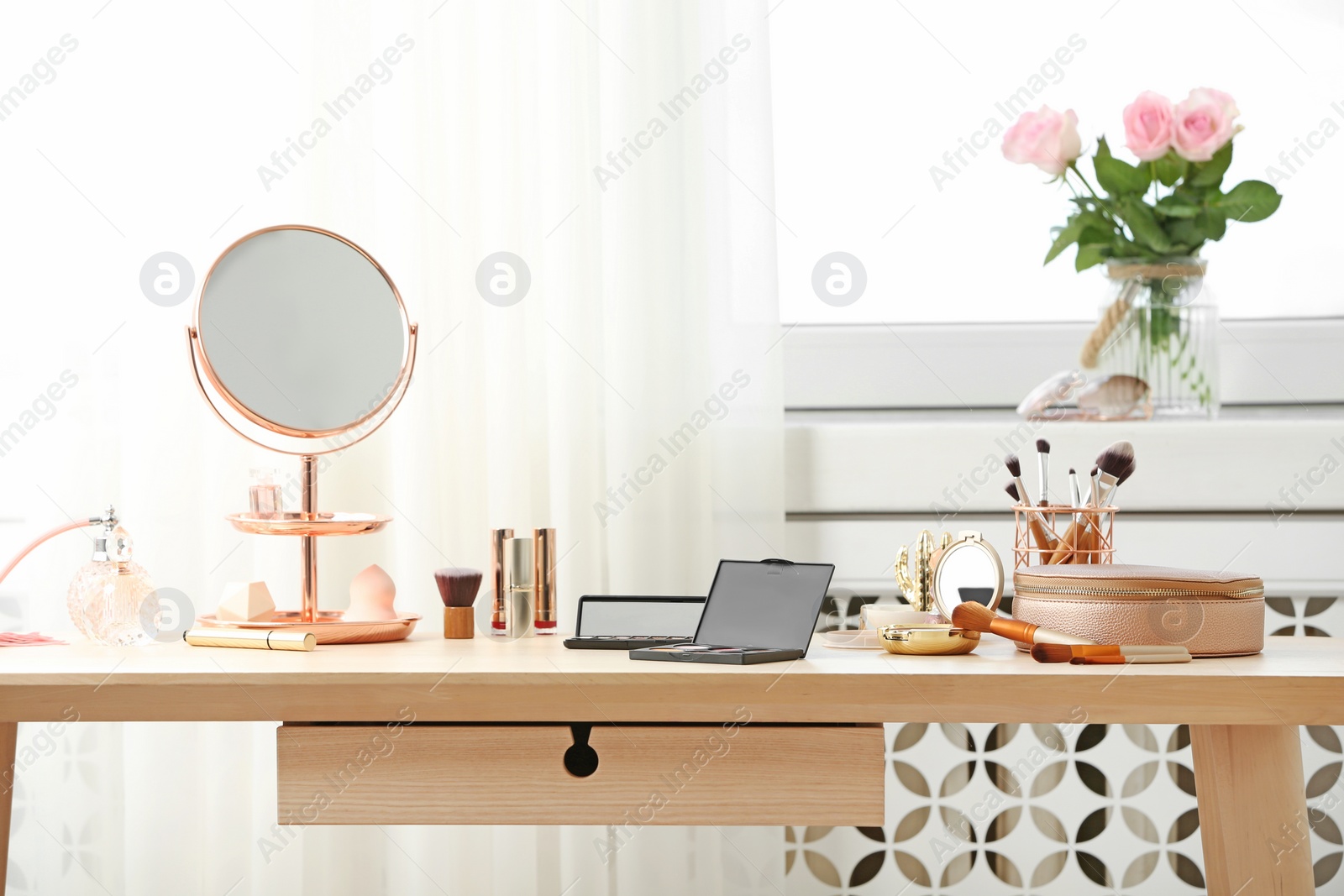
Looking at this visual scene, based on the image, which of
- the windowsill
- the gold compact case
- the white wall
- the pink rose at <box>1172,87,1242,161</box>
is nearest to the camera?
the gold compact case

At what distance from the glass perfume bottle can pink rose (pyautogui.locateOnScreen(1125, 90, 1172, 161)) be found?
4.00 ft

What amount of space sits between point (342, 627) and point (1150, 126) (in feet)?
3.54

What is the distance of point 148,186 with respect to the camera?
135 centimetres

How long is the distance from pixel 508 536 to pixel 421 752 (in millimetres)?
329

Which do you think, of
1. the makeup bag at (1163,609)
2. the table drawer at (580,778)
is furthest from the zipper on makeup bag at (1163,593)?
the table drawer at (580,778)

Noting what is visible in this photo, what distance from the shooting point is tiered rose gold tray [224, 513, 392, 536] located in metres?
1.11

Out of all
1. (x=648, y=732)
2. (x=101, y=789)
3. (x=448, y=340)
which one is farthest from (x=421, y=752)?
(x=101, y=789)

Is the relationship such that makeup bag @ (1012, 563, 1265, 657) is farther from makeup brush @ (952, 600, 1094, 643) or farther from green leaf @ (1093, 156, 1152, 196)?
green leaf @ (1093, 156, 1152, 196)

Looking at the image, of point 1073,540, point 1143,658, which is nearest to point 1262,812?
point 1143,658

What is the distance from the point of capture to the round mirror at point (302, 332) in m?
1.14

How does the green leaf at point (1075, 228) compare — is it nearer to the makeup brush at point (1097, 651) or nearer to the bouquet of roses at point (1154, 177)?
the bouquet of roses at point (1154, 177)

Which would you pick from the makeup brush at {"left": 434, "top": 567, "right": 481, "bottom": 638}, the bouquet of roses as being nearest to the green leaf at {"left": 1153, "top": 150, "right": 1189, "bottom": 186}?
the bouquet of roses

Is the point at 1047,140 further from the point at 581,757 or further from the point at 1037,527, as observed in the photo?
the point at 581,757

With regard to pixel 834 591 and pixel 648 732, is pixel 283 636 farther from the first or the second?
pixel 834 591
